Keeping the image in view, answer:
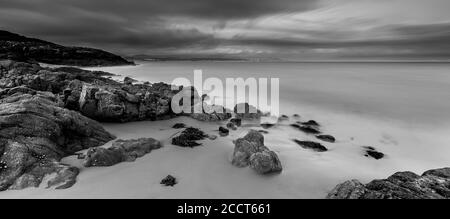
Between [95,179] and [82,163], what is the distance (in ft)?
3.57

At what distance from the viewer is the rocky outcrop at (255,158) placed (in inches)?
313

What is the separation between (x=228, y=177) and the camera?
7.76 meters

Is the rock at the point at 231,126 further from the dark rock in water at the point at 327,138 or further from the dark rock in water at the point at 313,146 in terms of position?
the dark rock in water at the point at 327,138

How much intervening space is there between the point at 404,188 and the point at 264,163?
3.70 m

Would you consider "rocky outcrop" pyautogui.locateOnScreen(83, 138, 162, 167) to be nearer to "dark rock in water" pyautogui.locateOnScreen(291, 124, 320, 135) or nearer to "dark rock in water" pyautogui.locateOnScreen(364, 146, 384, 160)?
"dark rock in water" pyautogui.locateOnScreen(291, 124, 320, 135)

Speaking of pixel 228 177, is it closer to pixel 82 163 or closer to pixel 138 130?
pixel 82 163

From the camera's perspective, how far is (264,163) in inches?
313

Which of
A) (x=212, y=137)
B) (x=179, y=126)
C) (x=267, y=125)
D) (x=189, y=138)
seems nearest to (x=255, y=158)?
(x=212, y=137)

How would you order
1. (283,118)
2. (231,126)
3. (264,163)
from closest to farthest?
1. (264,163)
2. (231,126)
3. (283,118)

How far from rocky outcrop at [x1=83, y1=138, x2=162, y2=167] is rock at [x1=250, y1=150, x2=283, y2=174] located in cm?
394

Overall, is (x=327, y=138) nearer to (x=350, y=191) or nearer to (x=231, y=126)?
(x=231, y=126)
